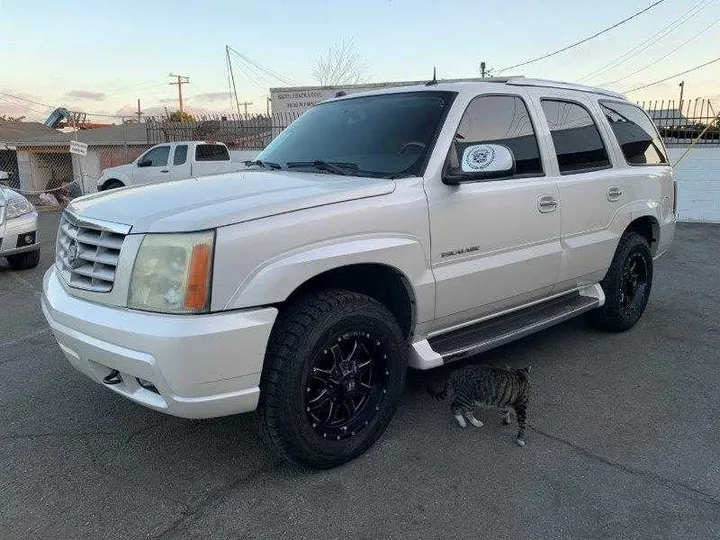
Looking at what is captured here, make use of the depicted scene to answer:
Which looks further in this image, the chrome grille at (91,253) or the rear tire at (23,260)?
the rear tire at (23,260)

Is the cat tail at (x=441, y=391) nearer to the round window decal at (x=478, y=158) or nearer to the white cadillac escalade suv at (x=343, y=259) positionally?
the white cadillac escalade suv at (x=343, y=259)

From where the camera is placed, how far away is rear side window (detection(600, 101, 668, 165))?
4711mm

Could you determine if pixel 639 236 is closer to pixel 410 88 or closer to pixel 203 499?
pixel 410 88

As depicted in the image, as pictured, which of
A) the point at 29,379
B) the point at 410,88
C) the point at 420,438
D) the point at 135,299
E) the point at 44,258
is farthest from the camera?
the point at 44,258

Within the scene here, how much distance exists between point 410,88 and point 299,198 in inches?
59.8

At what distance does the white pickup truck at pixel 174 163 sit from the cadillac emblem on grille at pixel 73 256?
40.2 ft

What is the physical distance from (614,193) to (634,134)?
847 mm

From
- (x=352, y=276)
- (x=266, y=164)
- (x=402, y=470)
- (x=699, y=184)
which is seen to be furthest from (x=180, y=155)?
(x=402, y=470)

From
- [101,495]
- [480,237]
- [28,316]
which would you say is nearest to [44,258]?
[28,316]

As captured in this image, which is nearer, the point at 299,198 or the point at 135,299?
the point at 135,299

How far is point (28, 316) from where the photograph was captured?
554cm

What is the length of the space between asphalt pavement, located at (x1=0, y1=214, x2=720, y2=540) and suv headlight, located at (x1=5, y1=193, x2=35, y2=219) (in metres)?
3.60

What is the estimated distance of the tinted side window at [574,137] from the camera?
13.2 ft

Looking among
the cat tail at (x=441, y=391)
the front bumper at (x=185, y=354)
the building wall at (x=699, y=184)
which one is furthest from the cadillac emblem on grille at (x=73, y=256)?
the building wall at (x=699, y=184)
